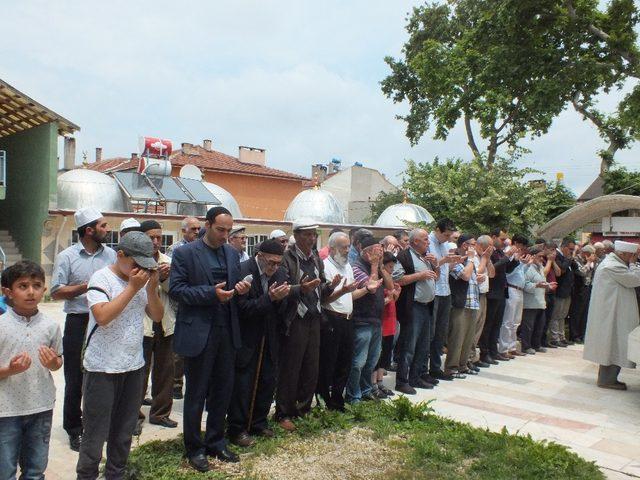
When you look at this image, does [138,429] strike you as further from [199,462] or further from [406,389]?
[406,389]

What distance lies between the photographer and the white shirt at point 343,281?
5.62 m

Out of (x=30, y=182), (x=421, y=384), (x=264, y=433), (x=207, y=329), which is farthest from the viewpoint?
(x=30, y=182)

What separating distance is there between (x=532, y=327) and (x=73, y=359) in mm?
7725

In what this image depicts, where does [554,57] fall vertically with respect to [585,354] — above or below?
above

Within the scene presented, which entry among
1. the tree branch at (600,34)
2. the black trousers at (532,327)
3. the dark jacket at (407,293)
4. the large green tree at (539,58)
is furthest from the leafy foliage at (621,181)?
the dark jacket at (407,293)

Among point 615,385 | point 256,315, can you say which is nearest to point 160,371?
point 256,315

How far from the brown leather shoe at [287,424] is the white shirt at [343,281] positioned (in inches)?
43.9

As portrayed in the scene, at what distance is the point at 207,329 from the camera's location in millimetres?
4242

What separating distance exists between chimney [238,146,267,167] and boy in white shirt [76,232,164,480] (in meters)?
39.4

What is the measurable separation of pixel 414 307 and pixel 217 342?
3.14 meters

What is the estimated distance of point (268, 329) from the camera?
16.2 ft

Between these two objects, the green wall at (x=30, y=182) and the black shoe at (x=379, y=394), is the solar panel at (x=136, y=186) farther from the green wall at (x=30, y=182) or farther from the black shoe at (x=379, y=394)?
the black shoe at (x=379, y=394)

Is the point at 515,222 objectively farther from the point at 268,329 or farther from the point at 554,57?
the point at 268,329

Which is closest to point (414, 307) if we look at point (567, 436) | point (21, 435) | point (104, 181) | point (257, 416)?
point (567, 436)
